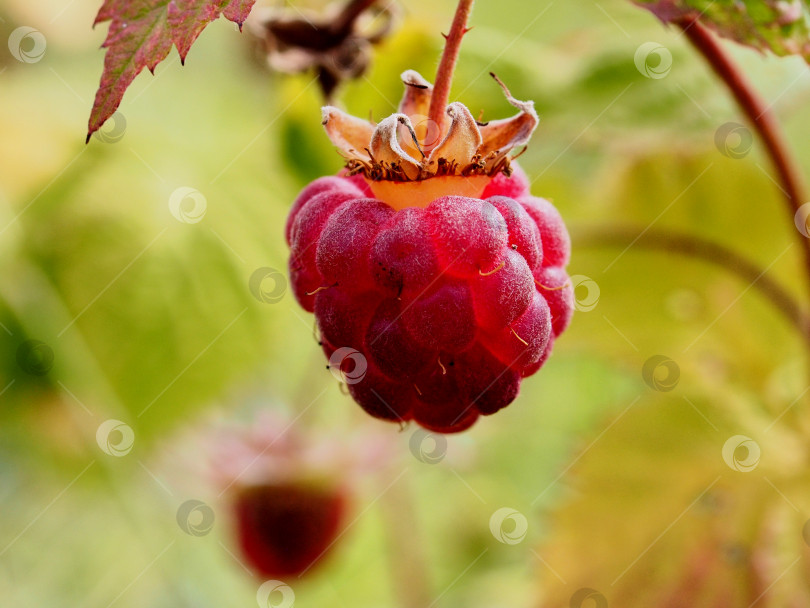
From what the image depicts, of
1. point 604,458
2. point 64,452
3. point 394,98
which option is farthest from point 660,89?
point 64,452

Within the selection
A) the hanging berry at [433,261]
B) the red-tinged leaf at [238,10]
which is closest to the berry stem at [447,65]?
the hanging berry at [433,261]

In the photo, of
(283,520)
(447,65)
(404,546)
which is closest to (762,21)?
(447,65)

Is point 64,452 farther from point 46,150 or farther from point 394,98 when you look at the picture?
point 394,98

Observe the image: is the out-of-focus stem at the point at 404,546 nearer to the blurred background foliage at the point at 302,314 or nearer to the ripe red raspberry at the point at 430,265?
the blurred background foliage at the point at 302,314

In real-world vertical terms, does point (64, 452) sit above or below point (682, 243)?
below

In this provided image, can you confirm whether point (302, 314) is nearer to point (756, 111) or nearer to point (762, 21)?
point (756, 111)
